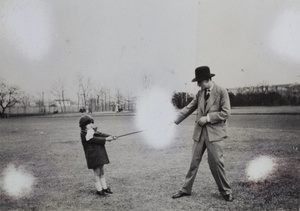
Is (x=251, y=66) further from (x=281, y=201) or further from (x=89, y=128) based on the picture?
(x=89, y=128)

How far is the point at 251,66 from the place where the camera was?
315 centimetres

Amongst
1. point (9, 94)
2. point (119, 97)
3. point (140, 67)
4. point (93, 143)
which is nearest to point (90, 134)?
point (93, 143)

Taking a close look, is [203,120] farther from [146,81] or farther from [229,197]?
[146,81]

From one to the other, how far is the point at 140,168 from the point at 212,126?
4.89 feet

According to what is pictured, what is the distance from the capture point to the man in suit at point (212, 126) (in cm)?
250

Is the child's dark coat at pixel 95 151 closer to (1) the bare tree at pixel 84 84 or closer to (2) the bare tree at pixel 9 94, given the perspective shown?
(1) the bare tree at pixel 84 84

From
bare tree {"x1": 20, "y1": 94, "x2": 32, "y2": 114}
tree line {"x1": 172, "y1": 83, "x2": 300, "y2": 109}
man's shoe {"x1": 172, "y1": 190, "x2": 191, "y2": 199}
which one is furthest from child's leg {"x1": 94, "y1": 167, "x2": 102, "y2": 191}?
bare tree {"x1": 20, "y1": 94, "x2": 32, "y2": 114}

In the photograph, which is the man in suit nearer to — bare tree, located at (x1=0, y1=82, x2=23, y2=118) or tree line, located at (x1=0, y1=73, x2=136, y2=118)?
tree line, located at (x1=0, y1=73, x2=136, y2=118)

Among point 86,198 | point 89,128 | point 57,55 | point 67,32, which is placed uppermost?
point 67,32

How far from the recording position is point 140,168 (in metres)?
3.62

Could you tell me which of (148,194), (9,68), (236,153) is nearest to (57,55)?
(9,68)

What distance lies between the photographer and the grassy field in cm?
250

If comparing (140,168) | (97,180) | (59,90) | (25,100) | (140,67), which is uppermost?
(140,67)

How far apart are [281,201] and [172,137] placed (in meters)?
2.82
